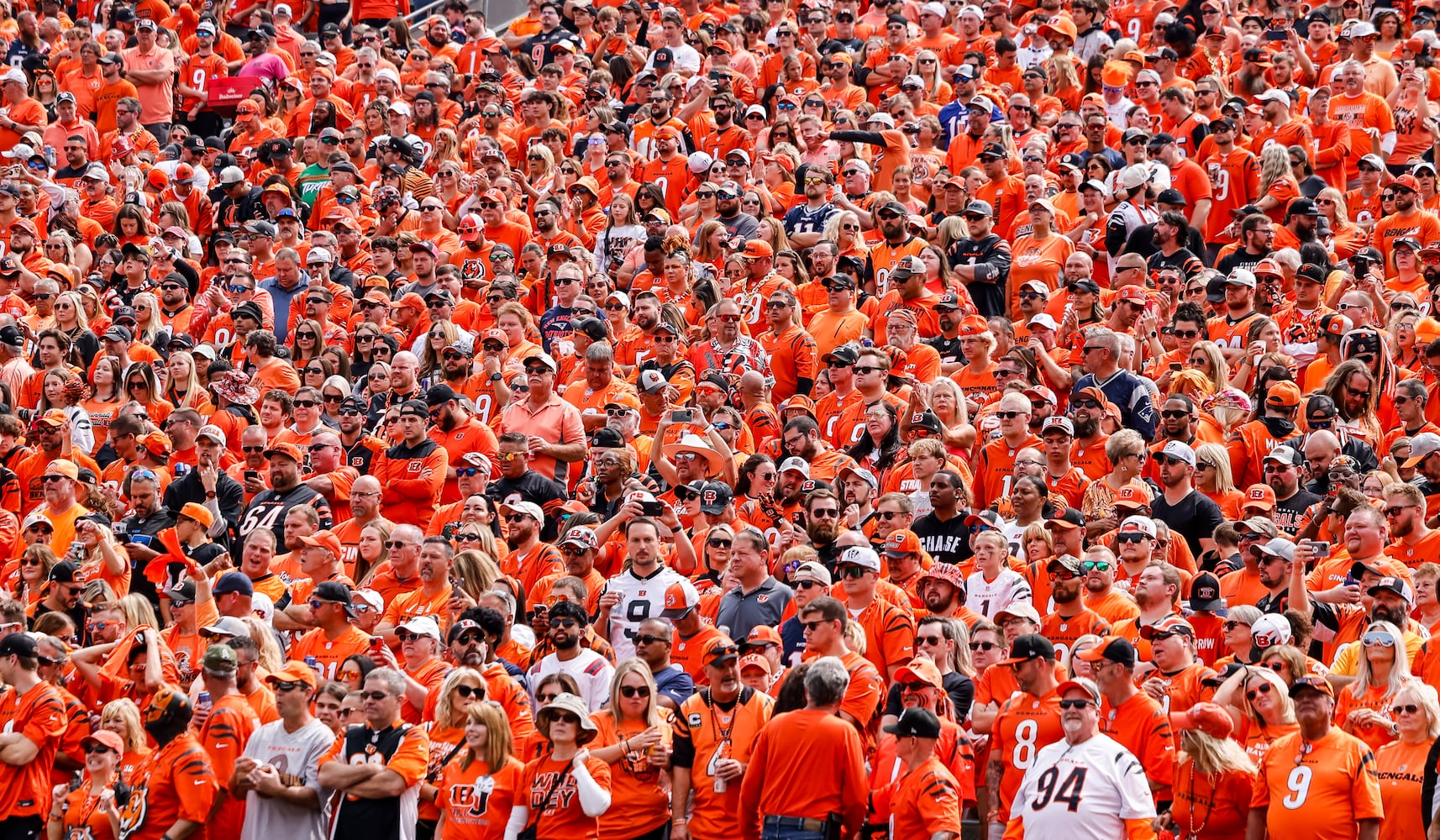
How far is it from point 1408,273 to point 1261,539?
199 inches

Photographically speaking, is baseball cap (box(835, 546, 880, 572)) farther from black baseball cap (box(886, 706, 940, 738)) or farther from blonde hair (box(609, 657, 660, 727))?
black baseball cap (box(886, 706, 940, 738))

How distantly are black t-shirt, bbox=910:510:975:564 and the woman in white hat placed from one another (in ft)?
9.47

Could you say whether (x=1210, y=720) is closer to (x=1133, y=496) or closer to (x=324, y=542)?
(x=1133, y=496)

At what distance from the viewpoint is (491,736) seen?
9.68 meters

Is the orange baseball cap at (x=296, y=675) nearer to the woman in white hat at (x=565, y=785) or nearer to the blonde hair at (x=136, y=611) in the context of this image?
the woman in white hat at (x=565, y=785)

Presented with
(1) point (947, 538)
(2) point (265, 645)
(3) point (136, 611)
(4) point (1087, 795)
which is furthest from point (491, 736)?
(1) point (947, 538)

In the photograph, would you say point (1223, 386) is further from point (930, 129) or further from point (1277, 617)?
point (930, 129)

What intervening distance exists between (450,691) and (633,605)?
1533mm

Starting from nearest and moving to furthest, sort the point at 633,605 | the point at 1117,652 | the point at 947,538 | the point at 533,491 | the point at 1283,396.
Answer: the point at 1117,652 → the point at 633,605 → the point at 947,538 → the point at 533,491 → the point at 1283,396

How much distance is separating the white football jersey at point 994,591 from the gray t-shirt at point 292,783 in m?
3.14

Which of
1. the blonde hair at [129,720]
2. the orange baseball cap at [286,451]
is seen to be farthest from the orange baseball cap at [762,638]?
the orange baseball cap at [286,451]

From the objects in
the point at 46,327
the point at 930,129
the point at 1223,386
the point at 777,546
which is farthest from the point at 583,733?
the point at 930,129

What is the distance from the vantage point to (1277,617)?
33.7 ft

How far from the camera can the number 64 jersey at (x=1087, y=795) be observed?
8.90 metres
